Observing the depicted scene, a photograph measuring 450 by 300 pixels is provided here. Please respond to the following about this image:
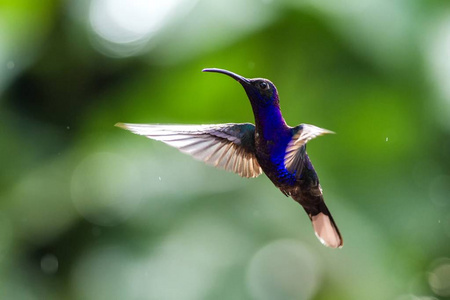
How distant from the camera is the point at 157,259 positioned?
9.06ft

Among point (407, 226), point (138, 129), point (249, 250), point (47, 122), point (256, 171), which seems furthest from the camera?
point (47, 122)

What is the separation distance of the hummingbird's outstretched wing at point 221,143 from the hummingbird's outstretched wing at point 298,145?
175 millimetres

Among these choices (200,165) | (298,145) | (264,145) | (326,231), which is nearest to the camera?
(298,145)

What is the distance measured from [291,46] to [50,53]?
44.4 inches

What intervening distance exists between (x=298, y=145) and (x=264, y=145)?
126mm

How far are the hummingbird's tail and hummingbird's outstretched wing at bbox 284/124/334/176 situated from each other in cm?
17

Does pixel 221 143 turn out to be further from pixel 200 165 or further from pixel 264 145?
pixel 200 165

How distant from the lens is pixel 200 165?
3.02m

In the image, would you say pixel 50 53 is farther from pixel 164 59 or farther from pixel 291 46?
pixel 291 46

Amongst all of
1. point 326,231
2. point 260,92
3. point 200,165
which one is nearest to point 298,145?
point 260,92

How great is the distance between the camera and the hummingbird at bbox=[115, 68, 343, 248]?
0.88m

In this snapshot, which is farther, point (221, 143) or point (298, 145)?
point (221, 143)

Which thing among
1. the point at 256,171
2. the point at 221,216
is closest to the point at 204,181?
the point at 221,216

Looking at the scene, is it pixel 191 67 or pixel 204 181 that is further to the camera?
pixel 204 181
